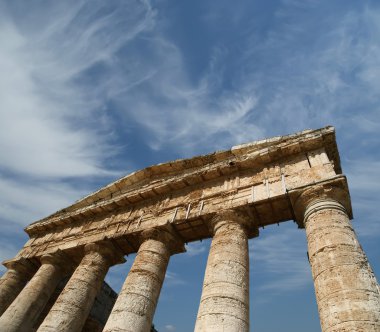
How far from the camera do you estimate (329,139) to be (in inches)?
392

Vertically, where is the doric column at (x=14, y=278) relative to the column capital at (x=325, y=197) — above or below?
below

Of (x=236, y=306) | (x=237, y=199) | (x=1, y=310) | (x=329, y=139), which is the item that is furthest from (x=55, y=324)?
(x=329, y=139)

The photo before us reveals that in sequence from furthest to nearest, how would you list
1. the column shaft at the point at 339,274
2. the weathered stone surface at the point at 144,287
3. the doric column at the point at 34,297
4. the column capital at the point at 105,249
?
the column capital at the point at 105,249 → the doric column at the point at 34,297 → the weathered stone surface at the point at 144,287 → the column shaft at the point at 339,274

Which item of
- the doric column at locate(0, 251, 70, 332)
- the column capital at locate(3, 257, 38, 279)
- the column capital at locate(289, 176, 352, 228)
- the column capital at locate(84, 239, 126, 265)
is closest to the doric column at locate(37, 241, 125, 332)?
the column capital at locate(84, 239, 126, 265)

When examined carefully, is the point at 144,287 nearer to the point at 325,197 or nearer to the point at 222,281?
the point at 222,281

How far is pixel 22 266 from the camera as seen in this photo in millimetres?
13680

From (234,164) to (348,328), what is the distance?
6440 millimetres

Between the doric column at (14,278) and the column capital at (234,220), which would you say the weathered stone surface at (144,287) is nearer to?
the column capital at (234,220)

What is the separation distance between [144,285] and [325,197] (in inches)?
227

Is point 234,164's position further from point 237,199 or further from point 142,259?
point 142,259

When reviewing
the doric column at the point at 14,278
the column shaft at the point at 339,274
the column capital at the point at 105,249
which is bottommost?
the column shaft at the point at 339,274

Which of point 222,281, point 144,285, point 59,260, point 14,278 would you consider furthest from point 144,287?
point 14,278

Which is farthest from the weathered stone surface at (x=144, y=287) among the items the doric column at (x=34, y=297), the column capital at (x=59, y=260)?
the doric column at (x=34, y=297)

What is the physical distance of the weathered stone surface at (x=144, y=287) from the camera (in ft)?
26.7
